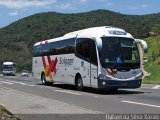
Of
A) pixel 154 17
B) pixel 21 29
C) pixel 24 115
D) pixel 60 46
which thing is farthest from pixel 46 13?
pixel 24 115

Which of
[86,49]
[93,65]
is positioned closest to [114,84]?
[93,65]

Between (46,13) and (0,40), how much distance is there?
16.0 m

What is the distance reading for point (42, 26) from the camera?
129 metres

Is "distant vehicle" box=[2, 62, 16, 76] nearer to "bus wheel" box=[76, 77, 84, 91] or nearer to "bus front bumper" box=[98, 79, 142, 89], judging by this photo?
"bus wheel" box=[76, 77, 84, 91]

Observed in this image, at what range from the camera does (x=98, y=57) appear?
2384 centimetres

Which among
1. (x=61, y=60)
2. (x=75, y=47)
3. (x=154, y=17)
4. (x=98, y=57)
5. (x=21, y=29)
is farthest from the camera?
(x=21, y=29)

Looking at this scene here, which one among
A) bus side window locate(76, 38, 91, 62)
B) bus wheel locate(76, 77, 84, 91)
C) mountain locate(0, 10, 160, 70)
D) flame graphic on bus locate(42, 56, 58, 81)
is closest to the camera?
bus side window locate(76, 38, 91, 62)

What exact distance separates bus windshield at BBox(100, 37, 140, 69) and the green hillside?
12.2m

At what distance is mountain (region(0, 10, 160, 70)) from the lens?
11925cm

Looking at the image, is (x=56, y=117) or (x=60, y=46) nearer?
(x=56, y=117)

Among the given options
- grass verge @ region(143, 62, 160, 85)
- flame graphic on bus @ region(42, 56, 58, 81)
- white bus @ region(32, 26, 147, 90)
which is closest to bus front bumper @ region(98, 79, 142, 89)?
white bus @ region(32, 26, 147, 90)

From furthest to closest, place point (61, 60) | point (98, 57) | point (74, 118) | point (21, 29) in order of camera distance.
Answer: point (21, 29), point (61, 60), point (98, 57), point (74, 118)

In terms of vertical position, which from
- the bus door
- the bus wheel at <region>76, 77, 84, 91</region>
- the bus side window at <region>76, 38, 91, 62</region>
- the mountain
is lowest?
the bus wheel at <region>76, 77, 84, 91</region>

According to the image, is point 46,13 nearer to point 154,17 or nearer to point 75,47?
point 154,17
